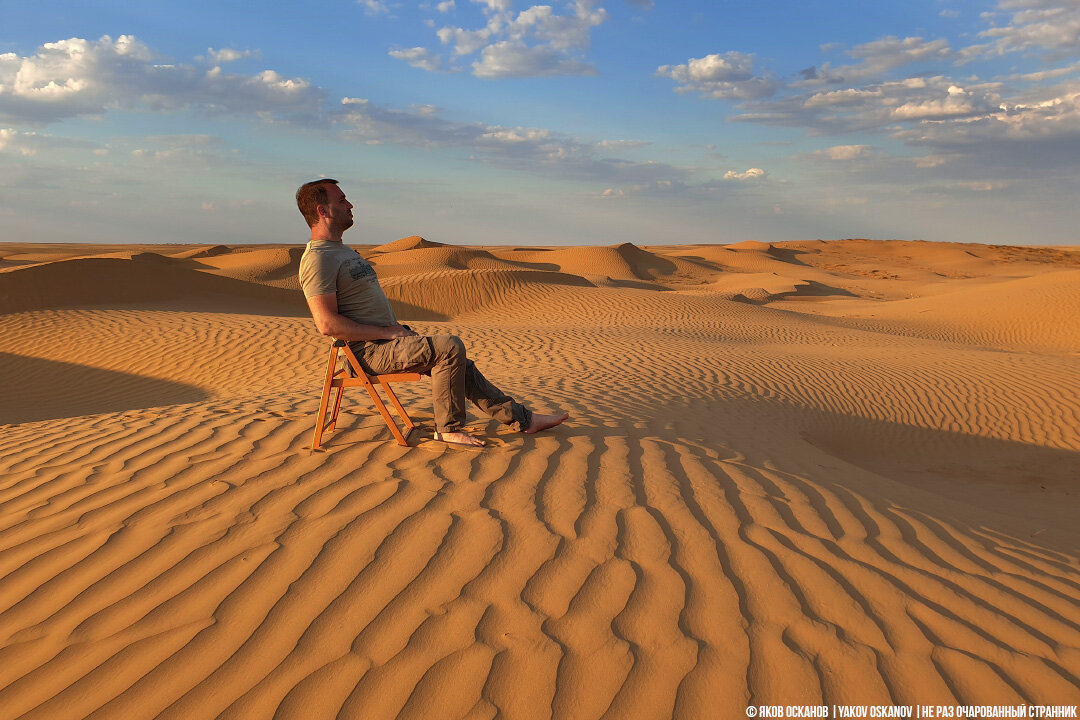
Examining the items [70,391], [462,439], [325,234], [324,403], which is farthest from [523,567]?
[70,391]

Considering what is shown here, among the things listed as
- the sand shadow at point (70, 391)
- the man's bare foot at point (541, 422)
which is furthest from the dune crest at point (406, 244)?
the man's bare foot at point (541, 422)

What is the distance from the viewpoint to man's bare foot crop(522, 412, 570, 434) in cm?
484

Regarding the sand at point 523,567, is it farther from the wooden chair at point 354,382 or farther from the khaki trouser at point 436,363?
the khaki trouser at point 436,363

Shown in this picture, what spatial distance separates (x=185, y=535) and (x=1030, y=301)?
23.9m

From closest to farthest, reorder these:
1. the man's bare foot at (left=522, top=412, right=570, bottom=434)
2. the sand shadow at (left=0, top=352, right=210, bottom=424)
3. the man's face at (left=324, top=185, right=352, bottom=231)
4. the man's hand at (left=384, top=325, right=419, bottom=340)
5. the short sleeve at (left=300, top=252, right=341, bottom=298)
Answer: the short sleeve at (left=300, top=252, right=341, bottom=298) < the man's face at (left=324, top=185, right=352, bottom=231) < the man's hand at (left=384, top=325, right=419, bottom=340) < the man's bare foot at (left=522, top=412, right=570, bottom=434) < the sand shadow at (left=0, top=352, right=210, bottom=424)

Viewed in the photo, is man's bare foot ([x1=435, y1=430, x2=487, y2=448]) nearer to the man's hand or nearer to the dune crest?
the man's hand

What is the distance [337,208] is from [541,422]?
194 centimetres

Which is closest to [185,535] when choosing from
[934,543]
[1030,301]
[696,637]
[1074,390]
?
[696,637]

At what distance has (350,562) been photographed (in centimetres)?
303

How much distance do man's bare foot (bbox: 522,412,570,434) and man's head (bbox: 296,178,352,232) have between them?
1.79 meters

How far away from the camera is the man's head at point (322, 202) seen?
4.22 metres

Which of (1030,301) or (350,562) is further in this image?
(1030,301)

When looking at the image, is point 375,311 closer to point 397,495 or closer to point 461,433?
point 461,433

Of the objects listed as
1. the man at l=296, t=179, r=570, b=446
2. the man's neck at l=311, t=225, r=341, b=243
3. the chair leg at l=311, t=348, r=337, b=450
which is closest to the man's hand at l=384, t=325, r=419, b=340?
the man at l=296, t=179, r=570, b=446
